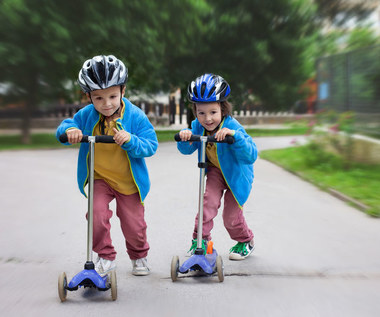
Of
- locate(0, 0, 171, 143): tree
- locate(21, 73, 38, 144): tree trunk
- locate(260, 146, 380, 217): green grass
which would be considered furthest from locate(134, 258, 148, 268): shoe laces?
locate(21, 73, 38, 144): tree trunk

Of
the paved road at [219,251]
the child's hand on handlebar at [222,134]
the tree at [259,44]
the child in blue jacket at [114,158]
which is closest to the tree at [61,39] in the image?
the tree at [259,44]

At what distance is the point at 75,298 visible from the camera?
386 centimetres

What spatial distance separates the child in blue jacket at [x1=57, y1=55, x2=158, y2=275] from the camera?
3902mm

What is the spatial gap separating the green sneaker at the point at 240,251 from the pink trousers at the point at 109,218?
0.86 metres

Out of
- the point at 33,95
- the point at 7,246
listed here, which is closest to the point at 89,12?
the point at 33,95

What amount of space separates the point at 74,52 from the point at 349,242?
12.1m

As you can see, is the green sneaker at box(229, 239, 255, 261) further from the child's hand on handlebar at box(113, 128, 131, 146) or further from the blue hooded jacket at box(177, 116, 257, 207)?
the child's hand on handlebar at box(113, 128, 131, 146)

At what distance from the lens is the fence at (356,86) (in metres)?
9.73

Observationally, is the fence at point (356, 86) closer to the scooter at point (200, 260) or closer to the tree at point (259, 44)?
the scooter at point (200, 260)

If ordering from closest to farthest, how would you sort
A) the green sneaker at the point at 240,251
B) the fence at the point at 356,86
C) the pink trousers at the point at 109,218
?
the pink trousers at the point at 109,218 → the green sneaker at the point at 240,251 → the fence at the point at 356,86

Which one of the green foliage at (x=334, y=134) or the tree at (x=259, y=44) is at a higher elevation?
the tree at (x=259, y=44)

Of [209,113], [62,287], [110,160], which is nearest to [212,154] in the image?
[209,113]

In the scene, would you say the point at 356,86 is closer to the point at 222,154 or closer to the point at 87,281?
the point at 222,154

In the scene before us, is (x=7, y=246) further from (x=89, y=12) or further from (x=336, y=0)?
(x=336, y=0)
